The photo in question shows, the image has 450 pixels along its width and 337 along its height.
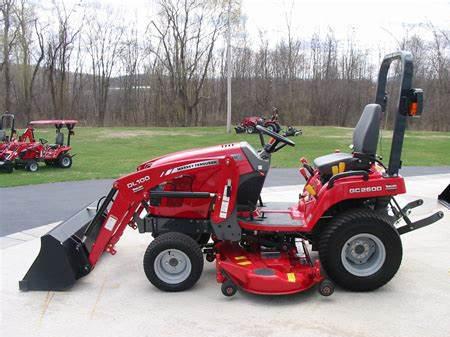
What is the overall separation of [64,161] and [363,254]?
10670 millimetres

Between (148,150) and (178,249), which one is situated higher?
(178,249)

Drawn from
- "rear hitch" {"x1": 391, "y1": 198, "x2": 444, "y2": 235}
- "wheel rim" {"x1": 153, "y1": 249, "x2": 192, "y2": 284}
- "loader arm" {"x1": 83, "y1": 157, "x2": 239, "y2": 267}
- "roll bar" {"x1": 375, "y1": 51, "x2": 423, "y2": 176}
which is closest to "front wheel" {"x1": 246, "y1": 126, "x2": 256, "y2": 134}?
"rear hitch" {"x1": 391, "y1": 198, "x2": 444, "y2": 235}

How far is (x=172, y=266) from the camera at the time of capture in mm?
4109

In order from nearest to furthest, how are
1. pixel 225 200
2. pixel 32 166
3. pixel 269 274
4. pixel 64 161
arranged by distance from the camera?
pixel 269 274 → pixel 225 200 → pixel 32 166 → pixel 64 161

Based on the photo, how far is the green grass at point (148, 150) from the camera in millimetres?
11703

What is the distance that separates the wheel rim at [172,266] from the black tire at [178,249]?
0.03 m

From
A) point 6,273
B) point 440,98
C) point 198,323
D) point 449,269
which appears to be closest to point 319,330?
point 198,323

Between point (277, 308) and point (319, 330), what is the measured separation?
17.4 inches

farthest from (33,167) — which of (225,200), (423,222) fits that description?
(423,222)

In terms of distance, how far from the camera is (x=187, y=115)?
1502 inches

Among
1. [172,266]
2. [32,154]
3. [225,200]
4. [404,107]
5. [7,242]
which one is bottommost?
[32,154]

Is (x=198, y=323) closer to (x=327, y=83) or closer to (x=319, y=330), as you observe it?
(x=319, y=330)

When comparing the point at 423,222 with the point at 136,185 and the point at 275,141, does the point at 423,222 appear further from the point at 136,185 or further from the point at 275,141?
the point at 136,185

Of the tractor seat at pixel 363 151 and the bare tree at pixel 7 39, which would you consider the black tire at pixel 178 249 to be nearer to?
the tractor seat at pixel 363 151
